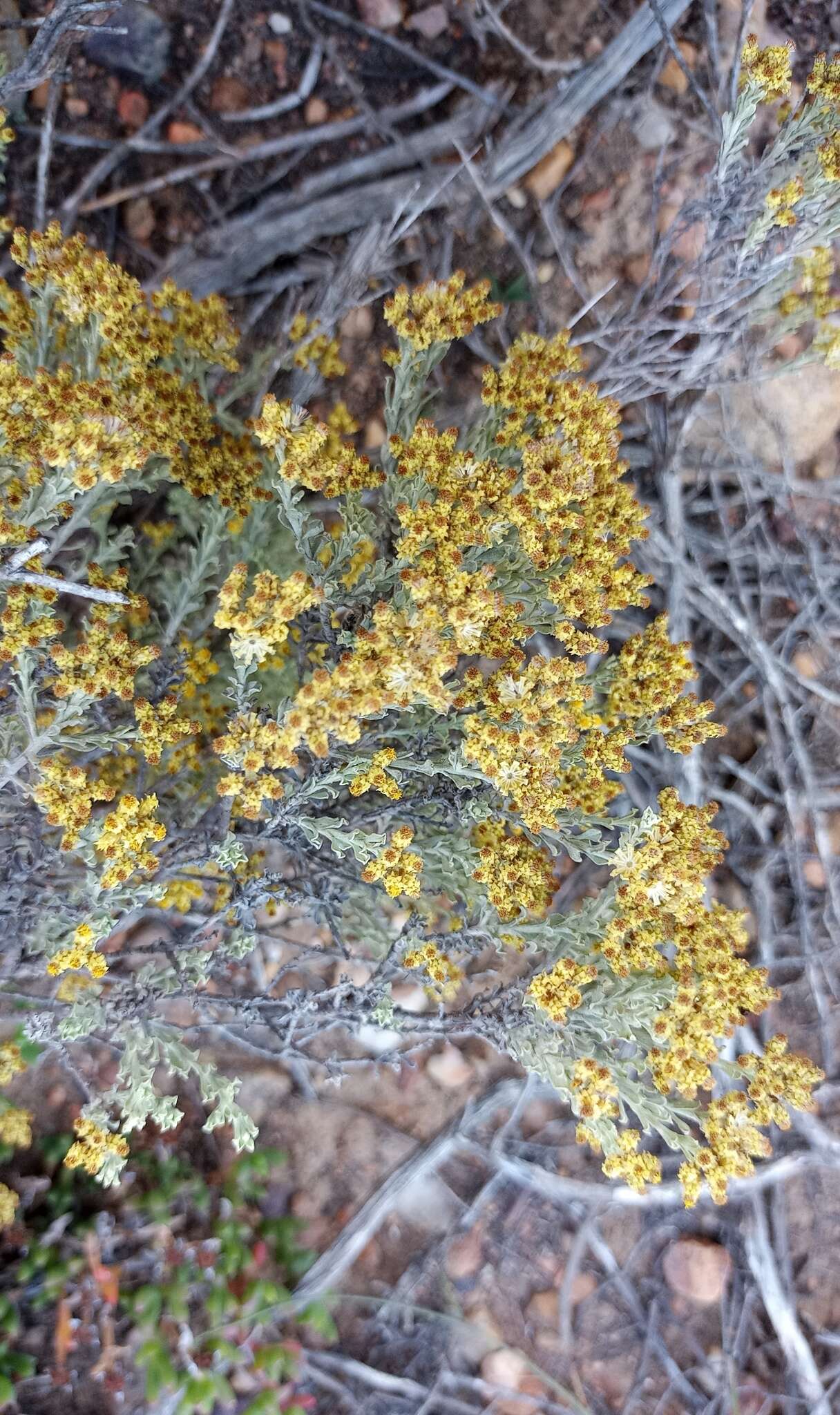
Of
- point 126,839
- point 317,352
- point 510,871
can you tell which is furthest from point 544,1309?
point 317,352

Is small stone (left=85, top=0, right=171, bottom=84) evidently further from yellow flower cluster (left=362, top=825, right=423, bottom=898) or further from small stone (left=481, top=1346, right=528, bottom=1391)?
small stone (left=481, top=1346, right=528, bottom=1391)

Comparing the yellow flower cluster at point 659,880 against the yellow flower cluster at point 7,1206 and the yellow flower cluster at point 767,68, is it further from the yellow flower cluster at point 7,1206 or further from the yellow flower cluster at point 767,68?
the yellow flower cluster at point 7,1206

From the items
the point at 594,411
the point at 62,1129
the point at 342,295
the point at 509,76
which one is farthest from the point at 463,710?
the point at 509,76

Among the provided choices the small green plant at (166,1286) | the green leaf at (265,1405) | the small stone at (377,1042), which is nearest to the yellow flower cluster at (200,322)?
the small stone at (377,1042)

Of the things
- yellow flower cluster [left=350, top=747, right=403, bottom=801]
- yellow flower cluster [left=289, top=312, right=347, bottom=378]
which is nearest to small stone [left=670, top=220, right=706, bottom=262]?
yellow flower cluster [left=289, top=312, right=347, bottom=378]

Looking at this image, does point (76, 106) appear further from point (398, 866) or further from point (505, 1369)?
point (505, 1369)

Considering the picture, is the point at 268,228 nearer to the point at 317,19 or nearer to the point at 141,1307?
the point at 317,19
